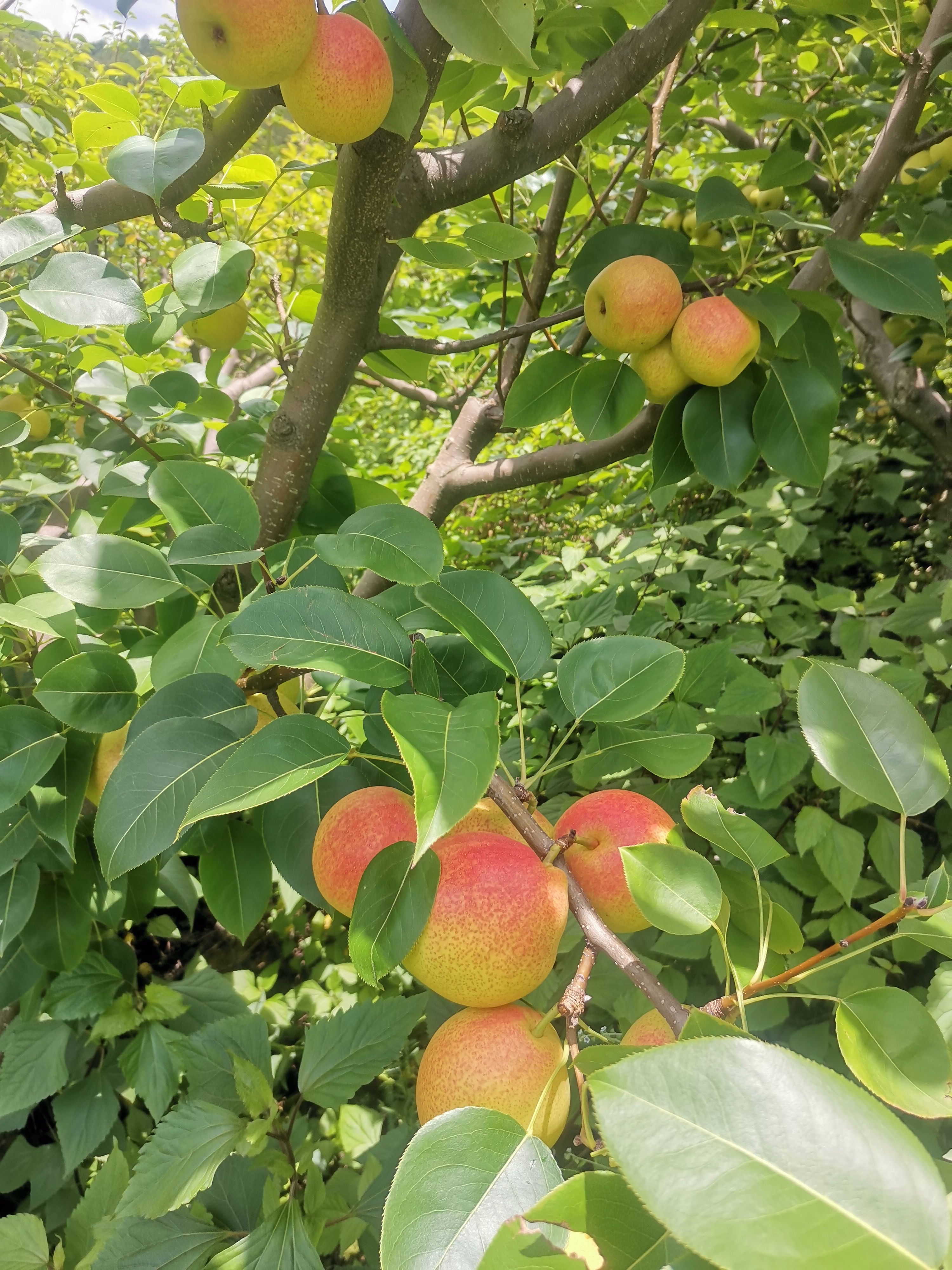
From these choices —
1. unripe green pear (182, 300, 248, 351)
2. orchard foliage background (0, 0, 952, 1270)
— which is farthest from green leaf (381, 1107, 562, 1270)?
unripe green pear (182, 300, 248, 351)

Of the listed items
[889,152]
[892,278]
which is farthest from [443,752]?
[889,152]

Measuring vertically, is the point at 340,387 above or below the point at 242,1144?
above

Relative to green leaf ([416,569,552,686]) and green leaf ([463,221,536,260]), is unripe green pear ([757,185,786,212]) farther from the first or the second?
green leaf ([416,569,552,686])

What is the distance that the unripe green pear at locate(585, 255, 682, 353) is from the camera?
3.27ft

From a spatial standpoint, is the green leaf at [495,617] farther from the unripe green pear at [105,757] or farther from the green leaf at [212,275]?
the unripe green pear at [105,757]

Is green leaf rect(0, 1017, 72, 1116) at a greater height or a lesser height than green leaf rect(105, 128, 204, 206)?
lesser

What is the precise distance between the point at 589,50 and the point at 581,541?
6.60 ft

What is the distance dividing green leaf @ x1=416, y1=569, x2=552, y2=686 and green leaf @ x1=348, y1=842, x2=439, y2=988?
0.67 feet

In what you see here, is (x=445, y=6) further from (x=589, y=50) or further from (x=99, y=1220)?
(x=99, y=1220)

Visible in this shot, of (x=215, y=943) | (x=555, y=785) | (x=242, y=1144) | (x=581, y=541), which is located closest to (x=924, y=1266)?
(x=242, y=1144)

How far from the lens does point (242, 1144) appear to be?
2.54ft

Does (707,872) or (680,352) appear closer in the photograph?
(707,872)

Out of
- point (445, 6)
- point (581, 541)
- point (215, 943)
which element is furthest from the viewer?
point (581, 541)

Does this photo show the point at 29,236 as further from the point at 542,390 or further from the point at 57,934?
the point at 57,934
